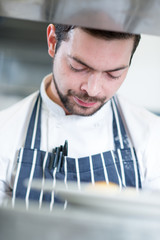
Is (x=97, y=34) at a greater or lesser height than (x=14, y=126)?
greater

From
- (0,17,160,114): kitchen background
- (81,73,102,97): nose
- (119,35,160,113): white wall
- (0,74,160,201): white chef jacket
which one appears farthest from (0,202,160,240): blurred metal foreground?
(119,35,160,113): white wall

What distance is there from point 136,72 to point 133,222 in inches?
45.0

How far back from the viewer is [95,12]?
35 centimetres

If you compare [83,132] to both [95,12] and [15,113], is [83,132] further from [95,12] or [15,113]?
[95,12]

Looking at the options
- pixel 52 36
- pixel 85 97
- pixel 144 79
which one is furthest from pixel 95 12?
pixel 144 79

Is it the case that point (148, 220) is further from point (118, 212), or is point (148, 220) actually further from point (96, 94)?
point (96, 94)

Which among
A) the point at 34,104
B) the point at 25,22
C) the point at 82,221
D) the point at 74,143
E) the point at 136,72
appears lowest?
the point at 82,221

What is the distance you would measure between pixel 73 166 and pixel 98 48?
0.32 meters

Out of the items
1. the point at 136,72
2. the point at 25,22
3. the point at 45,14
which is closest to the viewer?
the point at 45,14

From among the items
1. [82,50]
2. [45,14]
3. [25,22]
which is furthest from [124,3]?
[25,22]

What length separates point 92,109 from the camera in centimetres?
84

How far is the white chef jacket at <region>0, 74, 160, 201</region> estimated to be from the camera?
2.83 ft

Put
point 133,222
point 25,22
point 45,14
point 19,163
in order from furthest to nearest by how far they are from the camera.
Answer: point 25,22 < point 19,163 < point 45,14 < point 133,222

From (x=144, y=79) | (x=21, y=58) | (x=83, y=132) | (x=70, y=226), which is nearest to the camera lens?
(x=70, y=226)
